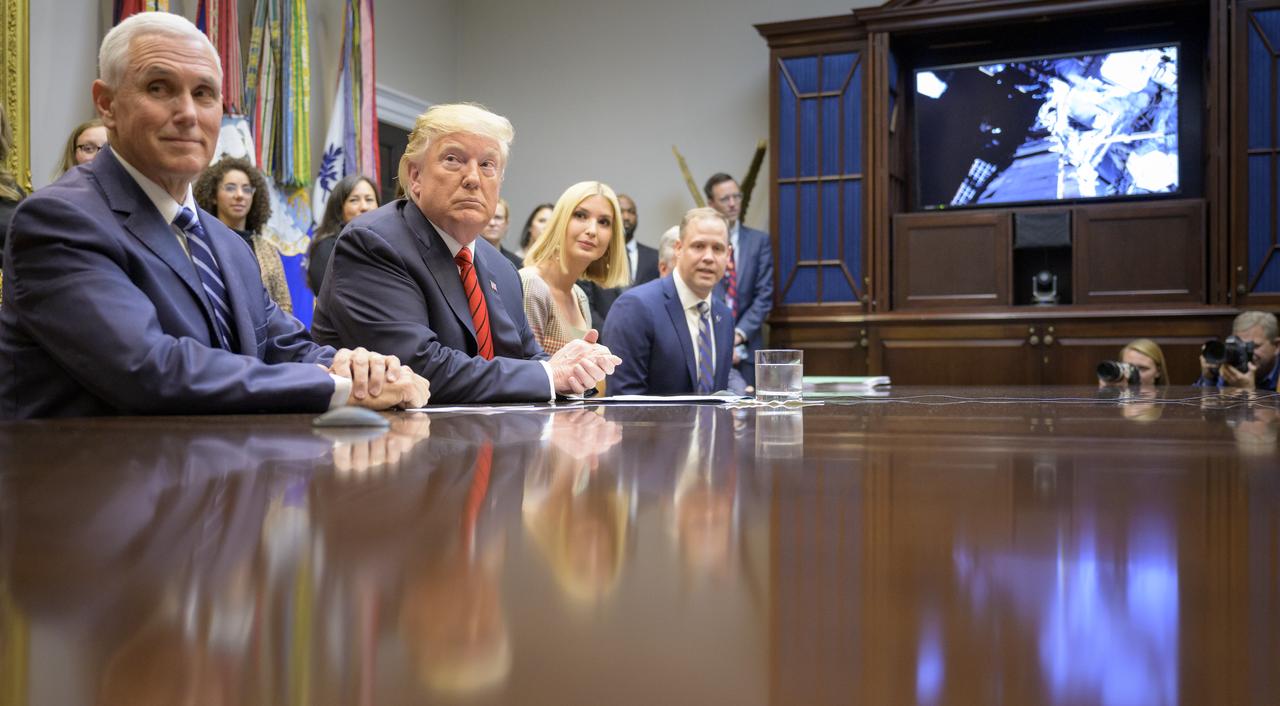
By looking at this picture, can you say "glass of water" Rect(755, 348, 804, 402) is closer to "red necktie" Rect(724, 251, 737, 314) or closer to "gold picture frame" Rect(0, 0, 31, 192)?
"gold picture frame" Rect(0, 0, 31, 192)

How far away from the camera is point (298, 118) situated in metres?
4.86

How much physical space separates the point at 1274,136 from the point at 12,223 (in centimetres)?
540

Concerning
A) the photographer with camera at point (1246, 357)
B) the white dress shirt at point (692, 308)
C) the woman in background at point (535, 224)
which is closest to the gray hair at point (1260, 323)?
the photographer with camera at point (1246, 357)

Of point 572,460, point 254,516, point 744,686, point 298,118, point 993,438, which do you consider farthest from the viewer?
point 298,118

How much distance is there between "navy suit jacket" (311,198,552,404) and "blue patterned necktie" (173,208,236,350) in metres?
0.27

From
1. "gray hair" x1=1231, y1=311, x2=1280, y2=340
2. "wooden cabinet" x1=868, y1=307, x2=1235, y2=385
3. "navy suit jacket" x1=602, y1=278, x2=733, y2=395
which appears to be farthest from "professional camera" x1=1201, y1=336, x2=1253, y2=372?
"wooden cabinet" x1=868, y1=307, x2=1235, y2=385

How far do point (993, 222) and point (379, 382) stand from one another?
15.6 ft

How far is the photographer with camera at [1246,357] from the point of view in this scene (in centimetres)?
300

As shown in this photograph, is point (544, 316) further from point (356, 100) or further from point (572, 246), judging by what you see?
point (356, 100)

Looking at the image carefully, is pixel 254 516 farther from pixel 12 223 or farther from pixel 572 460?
pixel 12 223

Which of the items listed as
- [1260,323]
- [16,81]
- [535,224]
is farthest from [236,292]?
[1260,323]

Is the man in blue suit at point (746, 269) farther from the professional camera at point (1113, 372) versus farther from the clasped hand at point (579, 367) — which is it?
the clasped hand at point (579, 367)

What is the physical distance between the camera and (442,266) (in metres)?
1.85

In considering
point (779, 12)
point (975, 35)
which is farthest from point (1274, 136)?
point (779, 12)
